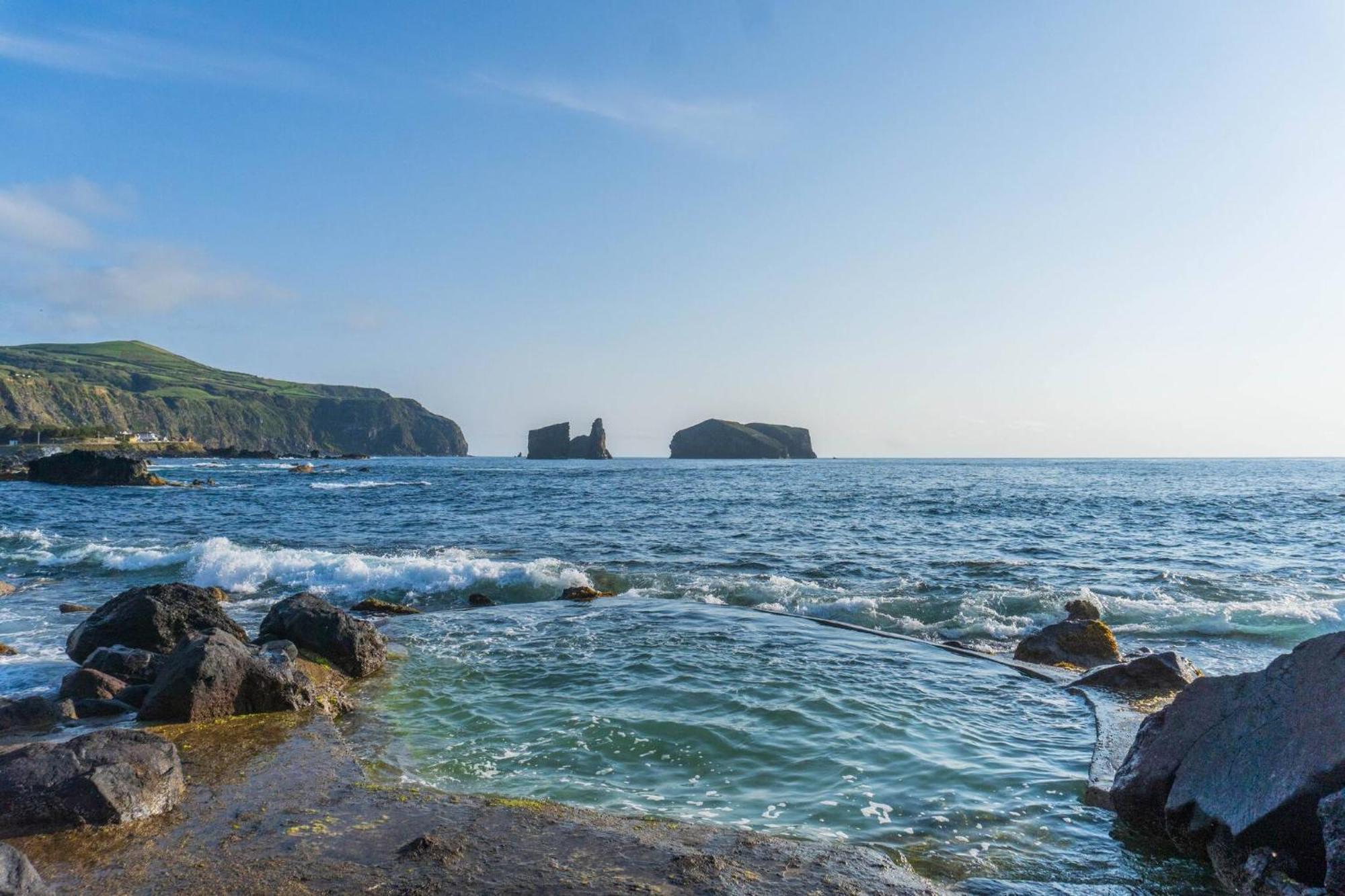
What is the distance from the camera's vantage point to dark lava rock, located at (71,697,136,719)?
9.77 m

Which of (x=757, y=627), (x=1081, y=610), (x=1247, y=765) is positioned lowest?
(x=757, y=627)

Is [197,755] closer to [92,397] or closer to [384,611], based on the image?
[384,611]

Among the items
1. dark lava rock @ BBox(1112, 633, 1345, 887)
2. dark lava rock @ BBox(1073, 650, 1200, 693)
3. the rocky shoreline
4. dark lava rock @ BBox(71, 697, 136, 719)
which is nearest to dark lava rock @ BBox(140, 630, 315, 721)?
dark lava rock @ BBox(71, 697, 136, 719)

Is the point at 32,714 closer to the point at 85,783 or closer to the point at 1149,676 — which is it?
the point at 85,783

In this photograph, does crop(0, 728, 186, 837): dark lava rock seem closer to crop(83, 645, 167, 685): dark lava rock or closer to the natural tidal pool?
the natural tidal pool

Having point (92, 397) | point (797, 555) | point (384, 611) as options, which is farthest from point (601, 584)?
point (92, 397)

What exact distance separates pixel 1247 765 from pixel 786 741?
456cm

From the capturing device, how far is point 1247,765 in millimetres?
6156

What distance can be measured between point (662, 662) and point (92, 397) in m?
206

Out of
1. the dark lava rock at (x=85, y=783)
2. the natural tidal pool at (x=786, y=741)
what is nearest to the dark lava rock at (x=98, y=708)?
the natural tidal pool at (x=786, y=741)

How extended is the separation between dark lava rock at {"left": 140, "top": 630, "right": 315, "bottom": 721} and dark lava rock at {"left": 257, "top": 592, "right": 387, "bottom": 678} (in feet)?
5.83

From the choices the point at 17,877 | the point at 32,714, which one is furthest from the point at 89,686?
the point at 17,877

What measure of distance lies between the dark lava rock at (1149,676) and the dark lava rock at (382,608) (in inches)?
564

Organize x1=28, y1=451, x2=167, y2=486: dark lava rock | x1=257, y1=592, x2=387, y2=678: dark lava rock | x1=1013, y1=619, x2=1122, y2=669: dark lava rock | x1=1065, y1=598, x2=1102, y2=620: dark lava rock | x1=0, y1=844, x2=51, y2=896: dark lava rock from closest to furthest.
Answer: x1=0, y1=844, x2=51, y2=896: dark lava rock, x1=257, y1=592, x2=387, y2=678: dark lava rock, x1=1013, y1=619, x2=1122, y2=669: dark lava rock, x1=1065, y1=598, x2=1102, y2=620: dark lava rock, x1=28, y1=451, x2=167, y2=486: dark lava rock
